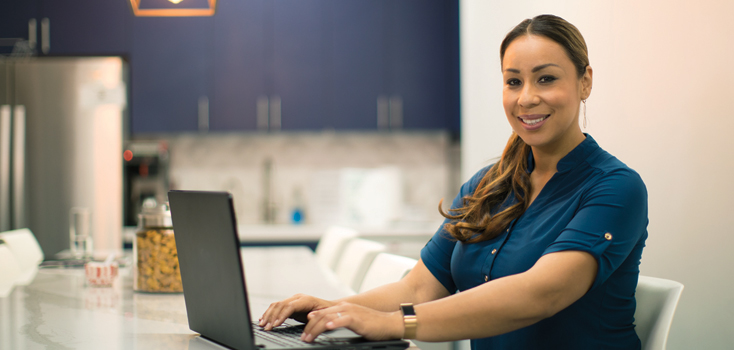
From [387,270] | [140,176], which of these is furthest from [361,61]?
[387,270]

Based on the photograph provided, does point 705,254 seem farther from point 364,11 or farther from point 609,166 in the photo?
point 364,11

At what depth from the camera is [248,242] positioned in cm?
383

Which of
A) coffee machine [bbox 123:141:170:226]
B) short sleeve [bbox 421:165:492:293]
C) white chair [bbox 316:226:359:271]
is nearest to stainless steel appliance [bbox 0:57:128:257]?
coffee machine [bbox 123:141:170:226]

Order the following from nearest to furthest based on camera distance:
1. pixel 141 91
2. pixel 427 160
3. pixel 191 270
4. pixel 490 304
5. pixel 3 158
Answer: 1. pixel 490 304
2. pixel 191 270
3. pixel 3 158
4. pixel 141 91
5. pixel 427 160

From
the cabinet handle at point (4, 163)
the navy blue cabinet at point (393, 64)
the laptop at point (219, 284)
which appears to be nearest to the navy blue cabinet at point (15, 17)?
the cabinet handle at point (4, 163)

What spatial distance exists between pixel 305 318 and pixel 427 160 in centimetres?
→ 360

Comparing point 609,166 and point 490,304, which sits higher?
point 609,166

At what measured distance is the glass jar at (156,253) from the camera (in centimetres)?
145

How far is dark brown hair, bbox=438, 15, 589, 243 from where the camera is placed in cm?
109

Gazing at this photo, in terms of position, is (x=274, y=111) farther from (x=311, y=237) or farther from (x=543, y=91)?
(x=543, y=91)

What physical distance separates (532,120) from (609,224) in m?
0.28

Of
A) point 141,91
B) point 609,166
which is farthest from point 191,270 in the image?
point 141,91

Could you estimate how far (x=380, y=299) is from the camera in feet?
3.83

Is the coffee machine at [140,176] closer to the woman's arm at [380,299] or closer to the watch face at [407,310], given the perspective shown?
the woman's arm at [380,299]
